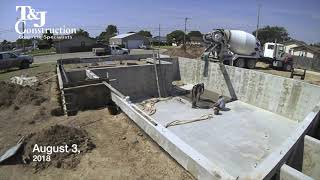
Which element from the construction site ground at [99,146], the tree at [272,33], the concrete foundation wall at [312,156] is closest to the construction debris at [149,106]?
the construction site ground at [99,146]

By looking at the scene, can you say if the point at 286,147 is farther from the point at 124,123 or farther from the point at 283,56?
the point at 283,56

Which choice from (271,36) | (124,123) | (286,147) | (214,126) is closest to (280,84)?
(214,126)

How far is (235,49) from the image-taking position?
18766 millimetres

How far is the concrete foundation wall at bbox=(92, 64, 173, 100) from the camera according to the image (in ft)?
53.3

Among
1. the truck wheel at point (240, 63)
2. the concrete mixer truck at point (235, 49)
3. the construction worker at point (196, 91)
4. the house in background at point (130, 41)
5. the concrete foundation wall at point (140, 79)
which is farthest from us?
the house in background at point (130, 41)

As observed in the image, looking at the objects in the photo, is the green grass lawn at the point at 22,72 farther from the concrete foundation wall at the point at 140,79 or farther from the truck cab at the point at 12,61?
the concrete foundation wall at the point at 140,79

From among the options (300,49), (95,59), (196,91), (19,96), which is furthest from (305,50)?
(19,96)

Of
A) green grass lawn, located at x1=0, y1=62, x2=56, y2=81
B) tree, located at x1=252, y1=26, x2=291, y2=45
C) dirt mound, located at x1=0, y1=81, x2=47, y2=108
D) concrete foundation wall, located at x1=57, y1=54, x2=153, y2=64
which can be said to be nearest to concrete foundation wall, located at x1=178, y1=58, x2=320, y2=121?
concrete foundation wall, located at x1=57, y1=54, x2=153, y2=64

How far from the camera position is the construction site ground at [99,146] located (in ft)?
16.1

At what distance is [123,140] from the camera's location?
6363mm

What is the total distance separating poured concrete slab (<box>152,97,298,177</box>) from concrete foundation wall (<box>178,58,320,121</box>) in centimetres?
47

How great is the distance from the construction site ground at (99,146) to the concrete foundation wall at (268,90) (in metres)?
8.96

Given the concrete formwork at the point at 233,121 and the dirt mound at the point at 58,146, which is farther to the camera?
the dirt mound at the point at 58,146

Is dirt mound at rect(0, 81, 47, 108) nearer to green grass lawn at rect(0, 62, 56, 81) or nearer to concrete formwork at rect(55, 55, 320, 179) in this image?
concrete formwork at rect(55, 55, 320, 179)
